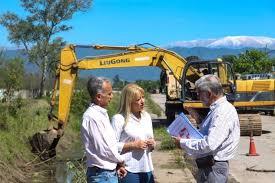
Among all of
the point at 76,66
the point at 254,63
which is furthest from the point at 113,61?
the point at 254,63

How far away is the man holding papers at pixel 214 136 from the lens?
5969mm

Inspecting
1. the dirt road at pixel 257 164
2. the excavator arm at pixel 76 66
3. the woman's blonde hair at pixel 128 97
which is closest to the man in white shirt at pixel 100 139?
the woman's blonde hair at pixel 128 97

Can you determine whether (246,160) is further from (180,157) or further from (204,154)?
(204,154)

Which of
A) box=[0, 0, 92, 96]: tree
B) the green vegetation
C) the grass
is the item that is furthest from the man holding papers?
the green vegetation

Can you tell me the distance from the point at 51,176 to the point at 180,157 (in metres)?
3.09

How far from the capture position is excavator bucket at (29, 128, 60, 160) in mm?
18281

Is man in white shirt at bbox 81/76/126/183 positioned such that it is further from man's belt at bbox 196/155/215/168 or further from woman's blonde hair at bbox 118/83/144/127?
man's belt at bbox 196/155/215/168

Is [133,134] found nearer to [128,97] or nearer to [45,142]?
[128,97]

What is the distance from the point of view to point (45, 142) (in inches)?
723

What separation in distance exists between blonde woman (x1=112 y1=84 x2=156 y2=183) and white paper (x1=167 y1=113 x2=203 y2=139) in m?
0.25

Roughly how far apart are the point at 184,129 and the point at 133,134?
19.6 inches

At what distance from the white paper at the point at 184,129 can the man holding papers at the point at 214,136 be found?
35 mm

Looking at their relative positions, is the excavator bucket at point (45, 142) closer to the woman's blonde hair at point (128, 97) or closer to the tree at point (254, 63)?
the woman's blonde hair at point (128, 97)

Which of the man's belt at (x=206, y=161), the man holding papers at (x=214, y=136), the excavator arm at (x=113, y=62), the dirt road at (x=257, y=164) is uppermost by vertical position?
the excavator arm at (x=113, y=62)
